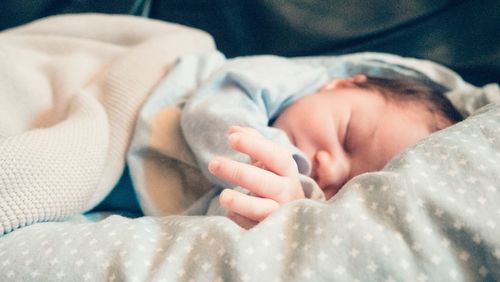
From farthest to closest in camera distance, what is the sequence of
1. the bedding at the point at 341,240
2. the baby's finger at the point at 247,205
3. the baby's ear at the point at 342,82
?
the baby's ear at the point at 342,82
the baby's finger at the point at 247,205
the bedding at the point at 341,240

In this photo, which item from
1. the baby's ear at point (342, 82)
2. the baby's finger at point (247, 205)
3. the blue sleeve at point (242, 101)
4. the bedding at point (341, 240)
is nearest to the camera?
the bedding at point (341, 240)

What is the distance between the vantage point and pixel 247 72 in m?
0.80

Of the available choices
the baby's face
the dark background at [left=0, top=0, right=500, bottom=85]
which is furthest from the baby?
the dark background at [left=0, top=0, right=500, bottom=85]

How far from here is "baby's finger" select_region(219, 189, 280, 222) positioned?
538mm

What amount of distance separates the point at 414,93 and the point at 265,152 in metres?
0.37

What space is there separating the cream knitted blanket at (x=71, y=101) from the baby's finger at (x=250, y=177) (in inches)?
8.0

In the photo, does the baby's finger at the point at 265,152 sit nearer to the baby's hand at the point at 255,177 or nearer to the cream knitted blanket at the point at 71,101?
the baby's hand at the point at 255,177

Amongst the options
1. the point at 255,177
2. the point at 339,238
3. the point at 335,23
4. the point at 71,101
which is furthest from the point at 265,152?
the point at 335,23

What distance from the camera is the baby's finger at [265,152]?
1.82 feet

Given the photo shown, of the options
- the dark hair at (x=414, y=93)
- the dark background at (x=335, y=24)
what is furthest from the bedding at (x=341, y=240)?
the dark background at (x=335, y=24)

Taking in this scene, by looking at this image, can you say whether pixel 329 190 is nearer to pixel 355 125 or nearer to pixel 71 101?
pixel 355 125

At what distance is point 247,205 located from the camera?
1.78 ft

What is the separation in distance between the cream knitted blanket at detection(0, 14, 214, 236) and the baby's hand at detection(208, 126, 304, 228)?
0.21 m

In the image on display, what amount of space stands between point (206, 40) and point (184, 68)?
0.14 metres
